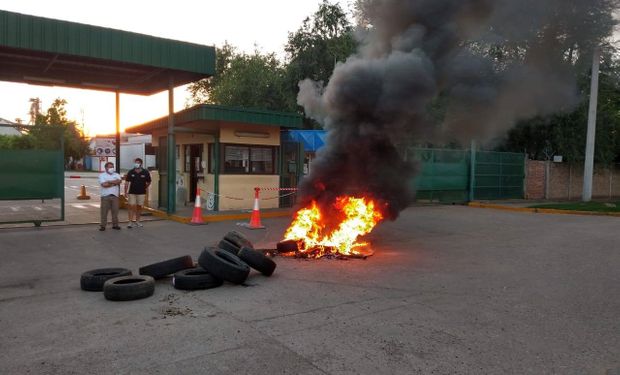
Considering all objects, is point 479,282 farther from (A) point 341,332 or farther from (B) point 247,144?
(B) point 247,144

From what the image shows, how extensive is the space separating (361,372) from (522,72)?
28.8ft

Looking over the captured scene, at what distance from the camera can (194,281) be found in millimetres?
6039

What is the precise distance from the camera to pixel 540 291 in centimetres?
620

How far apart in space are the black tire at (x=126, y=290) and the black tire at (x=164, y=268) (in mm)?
579

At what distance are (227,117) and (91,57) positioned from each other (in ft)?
13.0

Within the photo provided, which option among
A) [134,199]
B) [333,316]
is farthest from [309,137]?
[333,316]

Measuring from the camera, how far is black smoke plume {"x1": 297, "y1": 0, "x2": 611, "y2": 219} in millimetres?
8523

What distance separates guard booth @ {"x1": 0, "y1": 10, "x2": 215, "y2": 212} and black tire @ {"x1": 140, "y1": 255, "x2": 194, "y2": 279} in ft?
21.9

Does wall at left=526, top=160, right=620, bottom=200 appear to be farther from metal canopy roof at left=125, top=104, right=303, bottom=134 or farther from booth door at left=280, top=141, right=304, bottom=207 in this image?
metal canopy roof at left=125, top=104, right=303, bottom=134

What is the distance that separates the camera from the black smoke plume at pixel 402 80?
8.52 meters

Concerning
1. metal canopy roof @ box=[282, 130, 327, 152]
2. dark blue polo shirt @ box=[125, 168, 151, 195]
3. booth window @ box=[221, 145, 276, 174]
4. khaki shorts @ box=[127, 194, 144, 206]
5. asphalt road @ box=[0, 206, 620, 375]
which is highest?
metal canopy roof @ box=[282, 130, 327, 152]

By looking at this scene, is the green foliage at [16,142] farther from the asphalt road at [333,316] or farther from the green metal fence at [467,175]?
the asphalt road at [333,316]

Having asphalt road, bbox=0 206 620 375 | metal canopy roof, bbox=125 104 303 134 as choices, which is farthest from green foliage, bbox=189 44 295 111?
asphalt road, bbox=0 206 620 375

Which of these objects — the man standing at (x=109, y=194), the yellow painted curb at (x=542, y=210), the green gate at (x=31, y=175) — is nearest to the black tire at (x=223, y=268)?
the man standing at (x=109, y=194)
